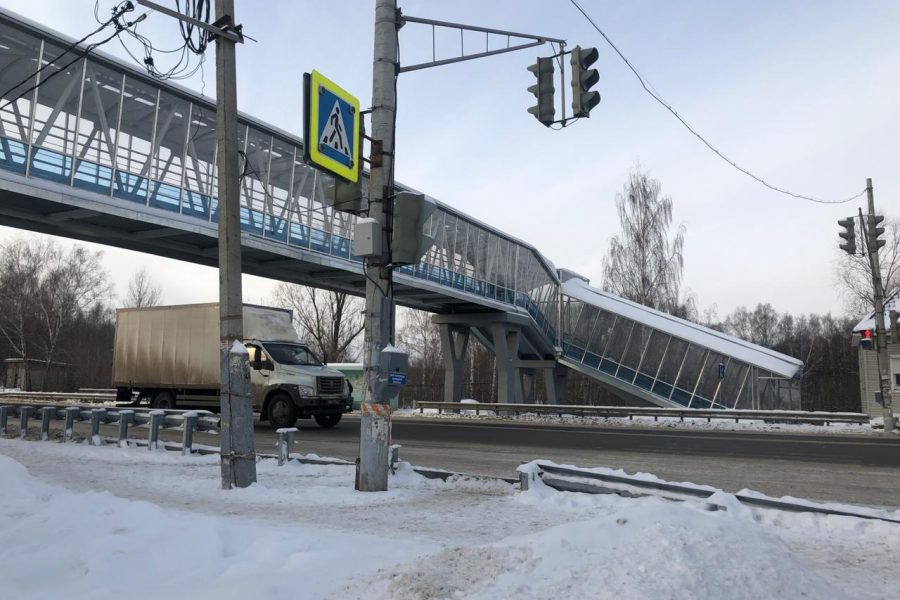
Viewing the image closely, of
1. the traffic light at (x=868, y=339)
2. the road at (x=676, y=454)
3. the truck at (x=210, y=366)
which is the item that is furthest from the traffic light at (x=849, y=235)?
the truck at (x=210, y=366)

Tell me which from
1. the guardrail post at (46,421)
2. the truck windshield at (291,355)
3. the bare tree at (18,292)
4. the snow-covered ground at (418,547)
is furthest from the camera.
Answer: the bare tree at (18,292)

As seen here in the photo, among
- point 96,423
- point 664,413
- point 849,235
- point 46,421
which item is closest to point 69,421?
point 96,423

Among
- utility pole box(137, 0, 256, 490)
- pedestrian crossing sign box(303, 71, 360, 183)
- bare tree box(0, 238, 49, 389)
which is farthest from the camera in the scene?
bare tree box(0, 238, 49, 389)

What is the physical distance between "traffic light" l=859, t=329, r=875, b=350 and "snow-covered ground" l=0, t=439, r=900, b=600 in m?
19.4

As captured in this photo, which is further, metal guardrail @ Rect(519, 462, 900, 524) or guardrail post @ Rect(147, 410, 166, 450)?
guardrail post @ Rect(147, 410, 166, 450)

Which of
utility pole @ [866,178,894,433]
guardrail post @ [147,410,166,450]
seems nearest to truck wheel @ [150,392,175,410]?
guardrail post @ [147,410,166,450]

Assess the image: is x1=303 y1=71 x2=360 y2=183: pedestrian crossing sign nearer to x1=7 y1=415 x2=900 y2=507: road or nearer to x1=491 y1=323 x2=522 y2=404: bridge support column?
x1=7 y1=415 x2=900 y2=507: road

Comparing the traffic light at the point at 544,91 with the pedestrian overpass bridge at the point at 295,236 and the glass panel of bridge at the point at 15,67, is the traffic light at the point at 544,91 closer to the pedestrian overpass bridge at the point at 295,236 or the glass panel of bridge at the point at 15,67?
the pedestrian overpass bridge at the point at 295,236

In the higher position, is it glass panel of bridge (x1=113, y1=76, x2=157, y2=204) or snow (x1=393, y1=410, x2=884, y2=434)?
glass panel of bridge (x1=113, y1=76, x2=157, y2=204)

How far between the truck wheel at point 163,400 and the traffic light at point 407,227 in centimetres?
1555

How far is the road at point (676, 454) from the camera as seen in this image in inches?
389

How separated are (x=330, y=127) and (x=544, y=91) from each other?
135 inches

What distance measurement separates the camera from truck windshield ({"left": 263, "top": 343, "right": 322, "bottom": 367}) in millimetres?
18531

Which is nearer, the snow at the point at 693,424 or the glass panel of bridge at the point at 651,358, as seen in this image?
the snow at the point at 693,424
